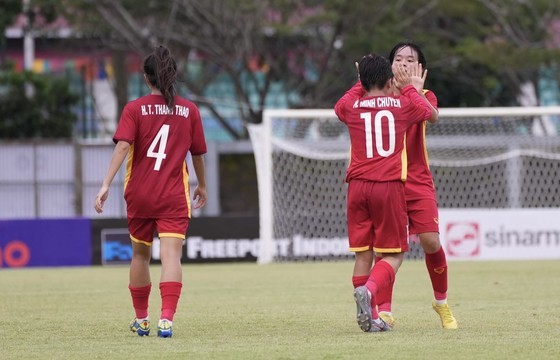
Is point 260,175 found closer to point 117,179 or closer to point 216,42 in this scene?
point 117,179

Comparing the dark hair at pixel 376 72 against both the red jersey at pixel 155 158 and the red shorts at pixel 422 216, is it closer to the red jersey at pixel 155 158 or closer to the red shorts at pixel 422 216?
the red shorts at pixel 422 216

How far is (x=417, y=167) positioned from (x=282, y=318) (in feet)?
6.14

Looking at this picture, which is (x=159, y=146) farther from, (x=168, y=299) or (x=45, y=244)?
(x=45, y=244)

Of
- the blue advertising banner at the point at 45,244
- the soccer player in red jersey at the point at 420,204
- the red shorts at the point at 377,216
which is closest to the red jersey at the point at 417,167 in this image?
the soccer player in red jersey at the point at 420,204

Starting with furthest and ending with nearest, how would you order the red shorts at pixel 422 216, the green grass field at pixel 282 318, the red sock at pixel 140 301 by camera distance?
1. the red shorts at pixel 422 216
2. the red sock at pixel 140 301
3. the green grass field at pixel 282 318

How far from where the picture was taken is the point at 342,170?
22.3 meters

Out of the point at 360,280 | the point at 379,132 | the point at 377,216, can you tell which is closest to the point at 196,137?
the point at 379,132

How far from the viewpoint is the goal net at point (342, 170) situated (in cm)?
2023

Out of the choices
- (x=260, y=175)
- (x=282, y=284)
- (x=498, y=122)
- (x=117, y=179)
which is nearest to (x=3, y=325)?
(x=282, y=284)

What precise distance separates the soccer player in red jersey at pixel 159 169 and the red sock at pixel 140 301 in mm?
10

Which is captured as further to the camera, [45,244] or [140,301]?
[45,244]

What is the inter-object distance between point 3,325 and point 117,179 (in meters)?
18.2

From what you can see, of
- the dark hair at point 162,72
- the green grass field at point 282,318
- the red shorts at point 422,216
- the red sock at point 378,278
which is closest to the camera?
the green grass field at point 282,318

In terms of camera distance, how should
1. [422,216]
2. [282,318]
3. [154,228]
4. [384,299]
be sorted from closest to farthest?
[154,228], [422,216], [384,299], [282,318]
